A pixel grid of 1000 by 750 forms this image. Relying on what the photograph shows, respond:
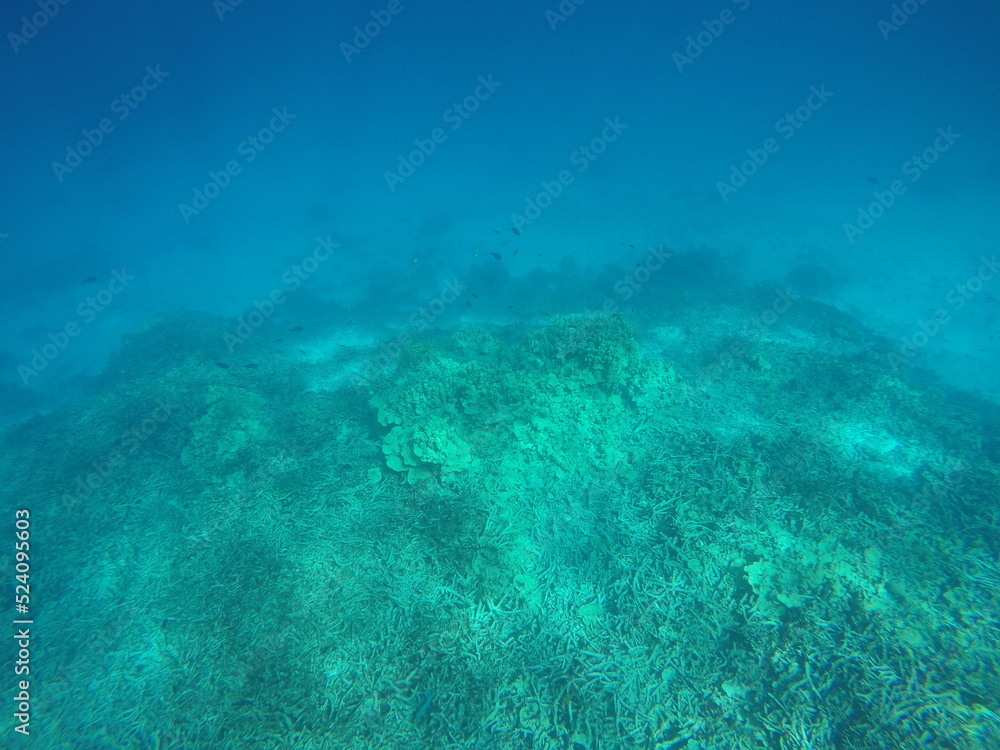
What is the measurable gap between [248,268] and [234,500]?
45780mm

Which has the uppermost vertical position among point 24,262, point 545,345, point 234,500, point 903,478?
point 903,478

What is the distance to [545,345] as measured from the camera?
1207 cm

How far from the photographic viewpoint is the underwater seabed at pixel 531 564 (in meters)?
5.94

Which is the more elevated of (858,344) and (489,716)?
(858,344)

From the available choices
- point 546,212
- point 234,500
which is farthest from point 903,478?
point 546,212

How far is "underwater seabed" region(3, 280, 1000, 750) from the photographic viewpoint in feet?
19.5

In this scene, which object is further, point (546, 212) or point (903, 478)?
point (546, 212)

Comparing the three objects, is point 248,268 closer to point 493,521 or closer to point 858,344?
point 493,521

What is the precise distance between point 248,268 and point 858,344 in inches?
A: 2135

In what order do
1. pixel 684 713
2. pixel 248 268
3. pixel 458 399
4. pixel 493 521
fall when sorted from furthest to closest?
pixel 248 268, pixel 458 399, pixel 493 521, pixel 684 713

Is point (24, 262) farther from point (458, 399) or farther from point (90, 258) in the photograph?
point (458, 399)

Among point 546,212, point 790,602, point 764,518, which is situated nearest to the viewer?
point 790,602

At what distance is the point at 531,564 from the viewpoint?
8008mm

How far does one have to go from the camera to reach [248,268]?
46.3m
